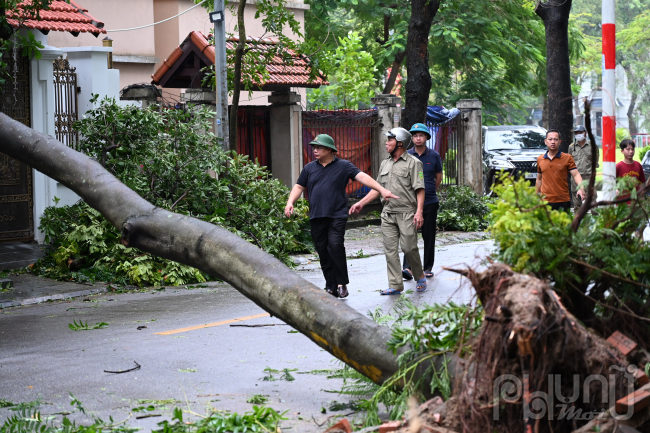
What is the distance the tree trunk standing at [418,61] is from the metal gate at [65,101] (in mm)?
7225

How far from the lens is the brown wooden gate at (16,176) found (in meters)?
12.4

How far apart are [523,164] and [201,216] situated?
1274 centimetres

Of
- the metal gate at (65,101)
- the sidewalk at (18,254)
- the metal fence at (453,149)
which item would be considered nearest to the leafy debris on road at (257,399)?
the sidewalk at (18,254)

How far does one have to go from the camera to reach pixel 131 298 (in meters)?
9.88

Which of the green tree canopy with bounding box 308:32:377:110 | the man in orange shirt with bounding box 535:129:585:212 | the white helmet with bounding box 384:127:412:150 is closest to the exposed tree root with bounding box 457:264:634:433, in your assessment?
the white helmet with bounding box 384:127:412:150

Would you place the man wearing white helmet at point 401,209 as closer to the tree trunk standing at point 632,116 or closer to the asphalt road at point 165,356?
the asphalt road at point 165,356

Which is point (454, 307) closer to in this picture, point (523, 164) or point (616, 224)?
point (616, 224)

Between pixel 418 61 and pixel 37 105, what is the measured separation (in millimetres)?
8152

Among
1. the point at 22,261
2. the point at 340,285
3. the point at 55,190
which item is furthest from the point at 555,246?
the point at 55,190

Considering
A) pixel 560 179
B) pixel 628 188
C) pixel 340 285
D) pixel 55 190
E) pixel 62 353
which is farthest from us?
pixel 55 190

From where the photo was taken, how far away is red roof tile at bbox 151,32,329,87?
1566 cm

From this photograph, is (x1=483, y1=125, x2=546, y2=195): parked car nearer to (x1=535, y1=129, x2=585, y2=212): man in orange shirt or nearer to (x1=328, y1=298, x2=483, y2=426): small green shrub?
(x1=535, y1=129, x2=585, y2=212): man in orange shirt

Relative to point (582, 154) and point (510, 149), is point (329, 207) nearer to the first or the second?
point (582, 154)

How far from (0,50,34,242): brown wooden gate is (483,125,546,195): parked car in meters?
12.8
